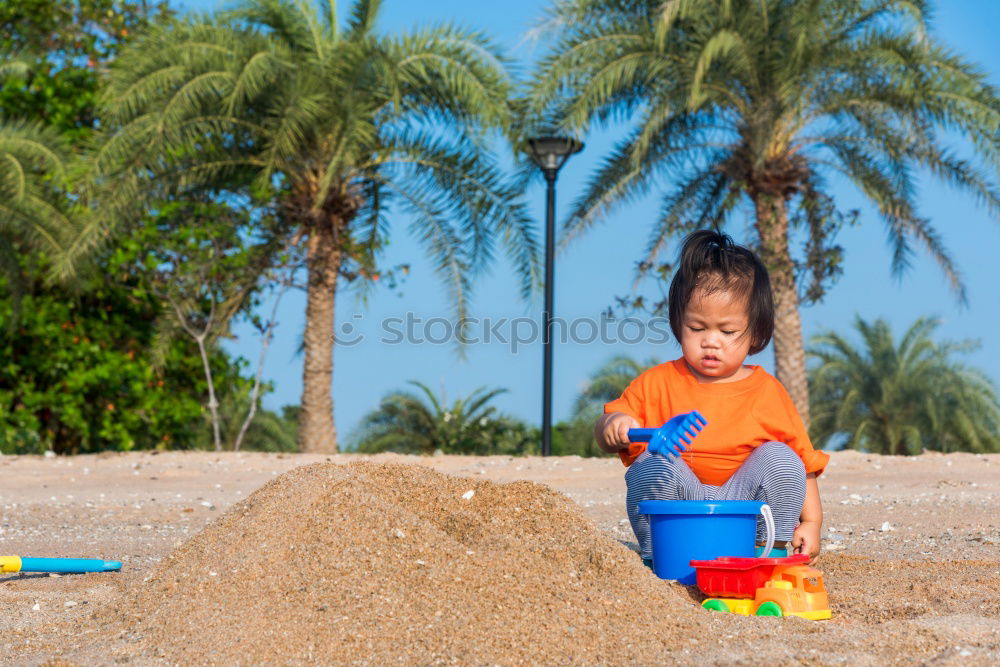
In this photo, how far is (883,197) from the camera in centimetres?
1182

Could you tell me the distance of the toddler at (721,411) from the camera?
311 centimetres

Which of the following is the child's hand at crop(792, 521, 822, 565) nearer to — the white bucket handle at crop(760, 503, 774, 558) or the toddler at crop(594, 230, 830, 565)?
the toddler at crop(594, 230, 830, 565)

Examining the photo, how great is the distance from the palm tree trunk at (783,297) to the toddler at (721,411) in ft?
26.9

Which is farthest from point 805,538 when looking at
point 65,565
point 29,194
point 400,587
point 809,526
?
point 29,194

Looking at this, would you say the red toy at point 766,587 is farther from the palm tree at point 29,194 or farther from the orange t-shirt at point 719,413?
the palm tree at point 29,194

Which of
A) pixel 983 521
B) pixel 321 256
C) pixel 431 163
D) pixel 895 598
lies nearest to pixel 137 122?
pixel 321 256

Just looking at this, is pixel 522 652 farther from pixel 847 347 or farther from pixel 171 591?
pixel 847 347

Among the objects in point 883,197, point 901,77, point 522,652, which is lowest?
point 522,652

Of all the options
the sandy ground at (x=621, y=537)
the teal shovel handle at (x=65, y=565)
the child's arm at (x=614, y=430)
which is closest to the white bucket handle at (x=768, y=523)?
the sandy ground at (x=621, y=537)

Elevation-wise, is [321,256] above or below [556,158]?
below

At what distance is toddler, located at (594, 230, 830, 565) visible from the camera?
10.2 feet

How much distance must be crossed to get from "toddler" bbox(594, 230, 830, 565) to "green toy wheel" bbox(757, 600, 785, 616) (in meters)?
0.46

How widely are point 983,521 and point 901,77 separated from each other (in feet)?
22.3

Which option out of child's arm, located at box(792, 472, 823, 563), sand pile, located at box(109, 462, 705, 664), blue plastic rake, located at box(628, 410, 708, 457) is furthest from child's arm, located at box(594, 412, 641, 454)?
child's arm, located at box(792, 472, 823, 563)
